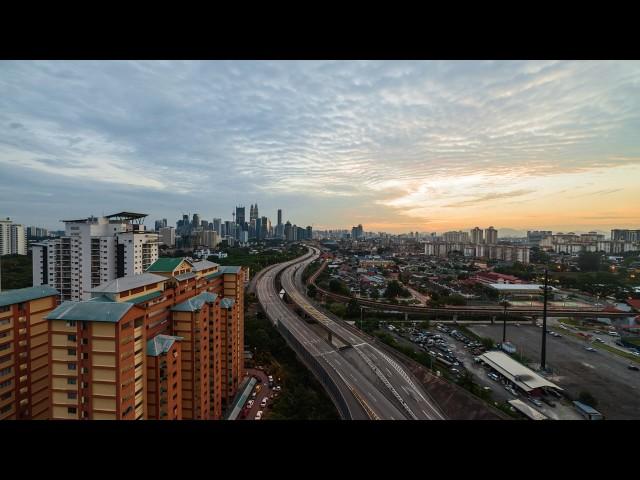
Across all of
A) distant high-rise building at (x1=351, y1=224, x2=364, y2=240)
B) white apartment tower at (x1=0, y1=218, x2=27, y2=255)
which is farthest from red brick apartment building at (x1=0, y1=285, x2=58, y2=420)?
distant high-rise building at (x1=351, y1=224, x2=364, y2=240)

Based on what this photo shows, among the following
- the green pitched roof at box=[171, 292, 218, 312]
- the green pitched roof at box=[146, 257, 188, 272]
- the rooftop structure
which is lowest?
the rooftop structure

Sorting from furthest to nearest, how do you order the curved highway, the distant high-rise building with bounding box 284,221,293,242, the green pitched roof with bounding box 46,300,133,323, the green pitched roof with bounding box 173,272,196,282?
1. the distant high-rise building with bounding box 284,221,293,242
2. the curved highway
3. the green pitched roof with bounding box 173,272,196,282
4. the green pitched roof with bounding box 46,300,133,323

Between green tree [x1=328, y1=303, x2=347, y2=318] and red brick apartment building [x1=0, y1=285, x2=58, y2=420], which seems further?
green tree [x1=328, y1=303, x2=347, y2=318]

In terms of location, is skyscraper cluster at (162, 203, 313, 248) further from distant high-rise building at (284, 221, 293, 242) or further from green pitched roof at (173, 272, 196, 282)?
green pitched roof at (173, 272, 196, 282)

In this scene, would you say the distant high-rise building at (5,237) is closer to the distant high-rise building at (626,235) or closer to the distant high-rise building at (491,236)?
the distant high-rise building at (626,235)

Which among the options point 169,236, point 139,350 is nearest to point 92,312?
point 139,350

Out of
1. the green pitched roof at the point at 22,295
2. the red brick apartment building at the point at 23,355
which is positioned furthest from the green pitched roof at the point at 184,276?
the green pitched roof at the point at 22,295
